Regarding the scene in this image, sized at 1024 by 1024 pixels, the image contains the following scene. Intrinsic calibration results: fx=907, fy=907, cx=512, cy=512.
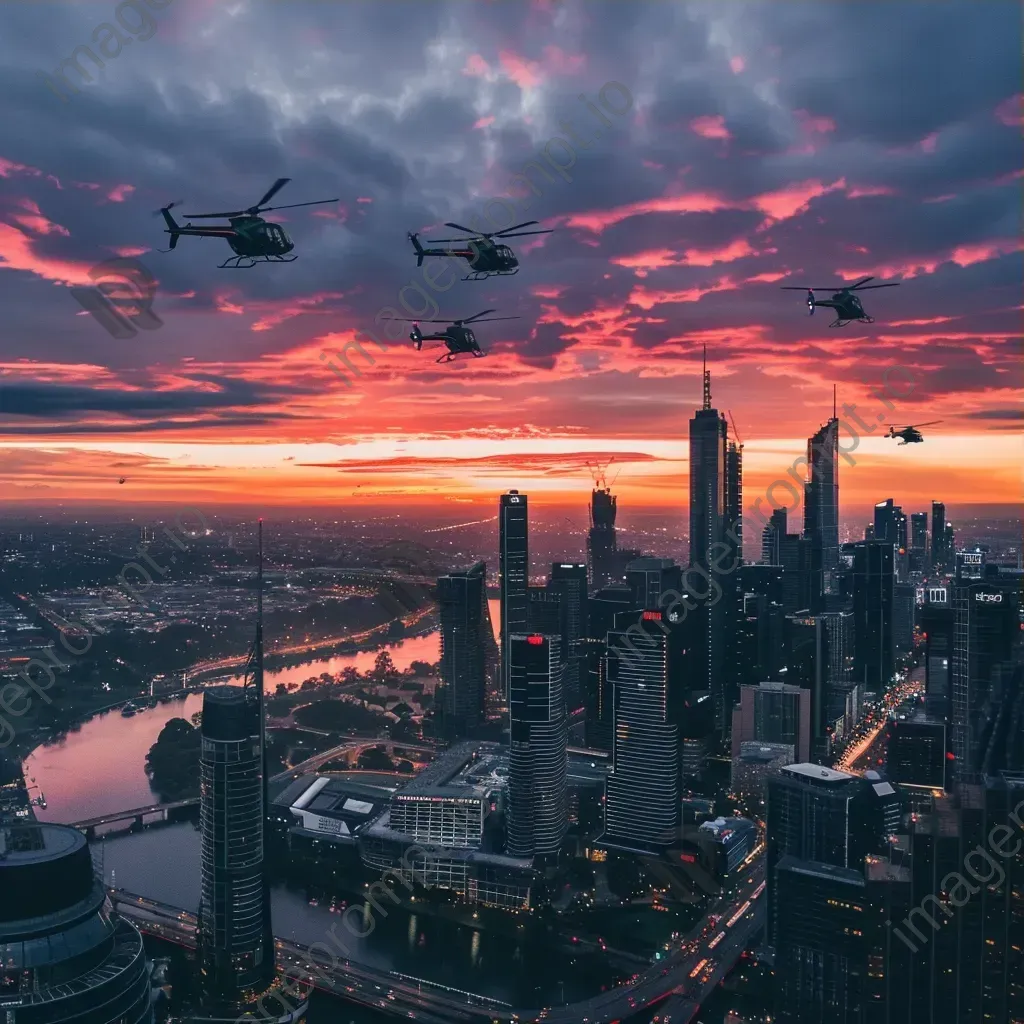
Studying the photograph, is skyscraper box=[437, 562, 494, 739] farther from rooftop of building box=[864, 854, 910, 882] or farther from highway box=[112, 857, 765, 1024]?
rooftop of building box=[864, 854, 910, 882]

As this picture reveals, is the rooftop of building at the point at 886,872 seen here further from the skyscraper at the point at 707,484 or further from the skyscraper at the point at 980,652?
the skyscraper at the point at 707,484

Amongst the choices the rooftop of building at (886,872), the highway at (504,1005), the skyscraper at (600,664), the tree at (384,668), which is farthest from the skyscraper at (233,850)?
the tree at (384,668)

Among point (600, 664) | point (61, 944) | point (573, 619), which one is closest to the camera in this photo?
point (61, 944)

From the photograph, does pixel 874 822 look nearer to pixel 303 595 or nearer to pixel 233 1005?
pixel 233 1005

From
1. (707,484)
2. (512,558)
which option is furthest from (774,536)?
(512,558)

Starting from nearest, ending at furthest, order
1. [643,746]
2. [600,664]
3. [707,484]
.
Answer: [643,746] < [600,664] < [707,484]

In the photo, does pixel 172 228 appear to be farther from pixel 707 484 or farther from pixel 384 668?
pixel 707 484
